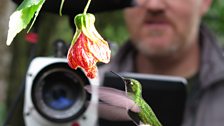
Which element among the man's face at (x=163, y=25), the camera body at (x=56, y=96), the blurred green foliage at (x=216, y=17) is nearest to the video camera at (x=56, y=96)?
the camera body at (x=56, y=96)

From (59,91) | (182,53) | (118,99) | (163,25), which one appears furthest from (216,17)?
A: (118,99)

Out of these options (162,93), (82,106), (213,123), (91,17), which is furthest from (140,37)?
(91,17)

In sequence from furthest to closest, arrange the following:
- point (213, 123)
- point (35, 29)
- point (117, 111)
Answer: point (213, 123) → point (35, 29) → point (117, 111)

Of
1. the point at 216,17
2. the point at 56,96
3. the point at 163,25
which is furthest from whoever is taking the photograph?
the point at 216,17

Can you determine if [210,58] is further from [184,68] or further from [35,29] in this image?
[35,29]

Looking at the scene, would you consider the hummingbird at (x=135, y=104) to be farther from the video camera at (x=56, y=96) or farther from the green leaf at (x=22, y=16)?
the video camera at (x=56, y=96)

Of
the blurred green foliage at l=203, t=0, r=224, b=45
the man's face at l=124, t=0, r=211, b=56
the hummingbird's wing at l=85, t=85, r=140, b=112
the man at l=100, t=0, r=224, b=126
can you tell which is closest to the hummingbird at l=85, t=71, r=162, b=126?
the hummingbird's wing at l=85, t=85, r=140, b=112

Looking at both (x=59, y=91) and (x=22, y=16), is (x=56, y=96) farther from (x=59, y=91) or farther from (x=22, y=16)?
(x=22, y=16)
